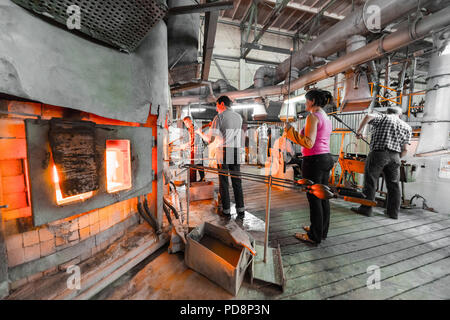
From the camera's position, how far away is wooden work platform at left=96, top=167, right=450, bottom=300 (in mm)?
1907

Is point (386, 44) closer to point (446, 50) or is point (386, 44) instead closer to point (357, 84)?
point (357, 84)

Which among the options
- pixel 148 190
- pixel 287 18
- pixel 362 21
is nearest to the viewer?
pixel 148 190

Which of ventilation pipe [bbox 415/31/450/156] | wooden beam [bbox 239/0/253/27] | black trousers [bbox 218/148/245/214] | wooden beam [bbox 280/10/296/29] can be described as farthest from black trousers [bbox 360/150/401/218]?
wooden beam [bbox 280/10/296/29]

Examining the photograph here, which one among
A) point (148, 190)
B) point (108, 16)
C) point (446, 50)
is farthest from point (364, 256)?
point (446, 50)

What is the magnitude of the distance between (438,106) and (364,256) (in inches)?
187

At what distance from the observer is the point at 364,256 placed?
254cm

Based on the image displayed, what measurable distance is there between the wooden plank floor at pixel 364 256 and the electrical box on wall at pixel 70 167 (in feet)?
6.55

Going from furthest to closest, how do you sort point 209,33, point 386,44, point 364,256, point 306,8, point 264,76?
point 306,8
point 264,76
point 386,44
point 209,33
point 364,256

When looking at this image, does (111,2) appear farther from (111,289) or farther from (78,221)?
(111,289)

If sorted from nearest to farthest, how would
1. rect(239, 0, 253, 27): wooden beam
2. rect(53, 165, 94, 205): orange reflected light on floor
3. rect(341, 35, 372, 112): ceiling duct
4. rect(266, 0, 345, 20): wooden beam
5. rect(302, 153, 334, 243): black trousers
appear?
rect(53, 165, 94, 205): orange reflected light on floor → rect(302, 153, 334, 243): black trousers → rect(341, 35, 372, 112): ceiling duct → rect(266, 0, 345, 20): wooden beam → rect(239, 0, 253, 27): wooden beam

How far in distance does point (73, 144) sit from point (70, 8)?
125 centimetres

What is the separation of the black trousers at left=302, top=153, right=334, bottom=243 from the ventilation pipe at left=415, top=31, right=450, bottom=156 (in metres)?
4.21

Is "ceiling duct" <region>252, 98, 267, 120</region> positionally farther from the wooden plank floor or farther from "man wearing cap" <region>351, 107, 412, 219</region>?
the wooden plank floor
